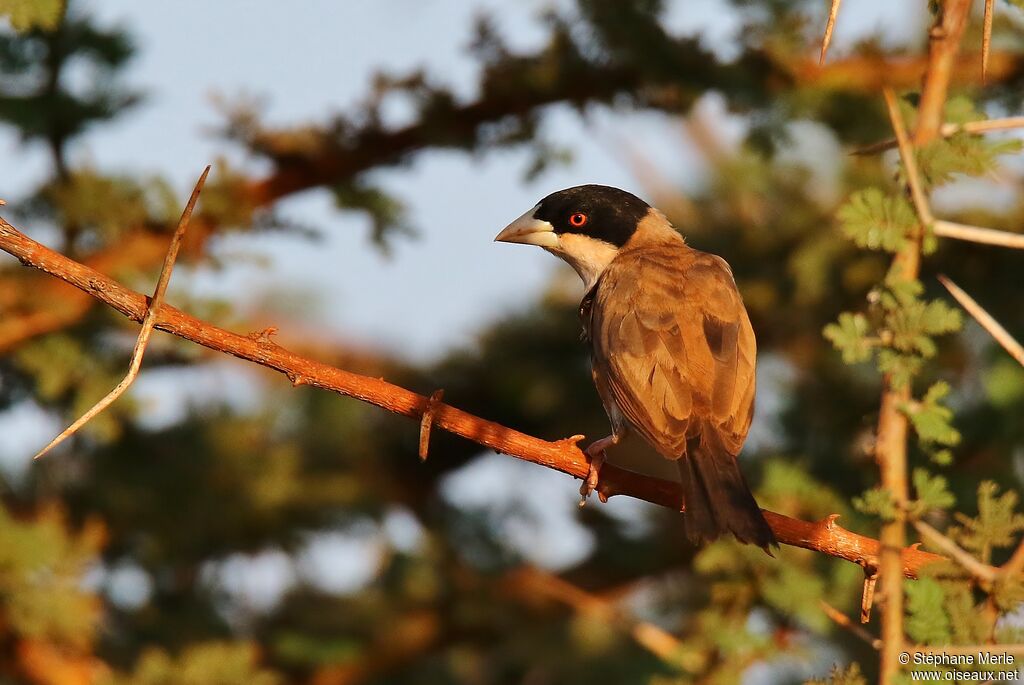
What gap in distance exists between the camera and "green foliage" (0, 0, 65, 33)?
346 cm

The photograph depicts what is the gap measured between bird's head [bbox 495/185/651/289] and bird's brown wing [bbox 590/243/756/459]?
1.26 feet

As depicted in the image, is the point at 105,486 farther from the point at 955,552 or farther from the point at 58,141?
the point at 955,552

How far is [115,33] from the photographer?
5.21 metres

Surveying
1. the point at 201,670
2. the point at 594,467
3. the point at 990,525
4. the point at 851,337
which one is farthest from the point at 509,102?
the point at 990,525

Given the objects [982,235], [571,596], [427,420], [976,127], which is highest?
[976,127]

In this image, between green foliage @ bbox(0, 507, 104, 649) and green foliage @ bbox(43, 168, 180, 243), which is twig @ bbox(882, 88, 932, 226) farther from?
green foliage @ bbox(0, 507, 104, 649)

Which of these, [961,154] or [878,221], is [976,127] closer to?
[961,154]

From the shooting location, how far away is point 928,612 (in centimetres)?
325

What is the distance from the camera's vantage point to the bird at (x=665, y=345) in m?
3.76

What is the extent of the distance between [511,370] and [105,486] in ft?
6.50

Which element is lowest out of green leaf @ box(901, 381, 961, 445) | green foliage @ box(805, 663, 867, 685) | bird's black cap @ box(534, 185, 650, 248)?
green foliage @ box(805, 663, 867, 685)

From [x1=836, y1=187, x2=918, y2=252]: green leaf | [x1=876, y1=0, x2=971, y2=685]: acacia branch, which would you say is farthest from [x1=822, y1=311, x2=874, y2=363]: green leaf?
[x1=836, y1=187, x2=918, y2=252]: green leaf

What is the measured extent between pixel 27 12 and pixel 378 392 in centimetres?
144

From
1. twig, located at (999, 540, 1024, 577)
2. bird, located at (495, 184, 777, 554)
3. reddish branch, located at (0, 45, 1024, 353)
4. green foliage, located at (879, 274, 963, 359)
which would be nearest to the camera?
twig, located at (999, 540, 1024, 577)
